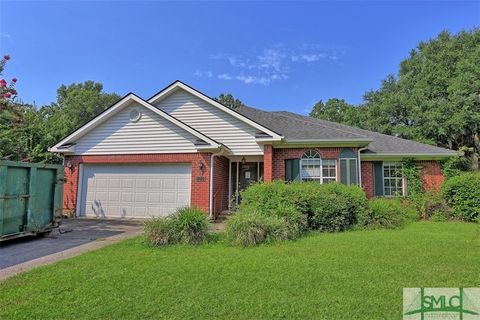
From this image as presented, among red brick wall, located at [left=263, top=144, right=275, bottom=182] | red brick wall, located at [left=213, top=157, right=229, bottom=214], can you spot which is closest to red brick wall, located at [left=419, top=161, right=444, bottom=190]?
red brick wall, located at [left=263, top=144, right=275, bottom=182]

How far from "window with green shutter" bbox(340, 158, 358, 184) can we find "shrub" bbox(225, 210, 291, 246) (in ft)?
19.2

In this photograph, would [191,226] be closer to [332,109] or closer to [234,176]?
[234,176]

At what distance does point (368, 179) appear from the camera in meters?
13.9

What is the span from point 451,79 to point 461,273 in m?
24.9

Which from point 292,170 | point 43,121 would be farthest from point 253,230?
point 43,121

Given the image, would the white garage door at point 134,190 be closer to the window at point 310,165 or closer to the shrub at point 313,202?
the shrub at point 313,202

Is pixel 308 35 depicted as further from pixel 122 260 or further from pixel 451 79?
pixel 451 79

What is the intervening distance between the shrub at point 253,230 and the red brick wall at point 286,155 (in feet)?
18.1

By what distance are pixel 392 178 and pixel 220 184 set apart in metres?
8.13

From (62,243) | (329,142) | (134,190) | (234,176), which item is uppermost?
(329,142)

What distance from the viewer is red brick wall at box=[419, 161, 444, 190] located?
13797mm

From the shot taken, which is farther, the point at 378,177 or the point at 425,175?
the point at 378,177

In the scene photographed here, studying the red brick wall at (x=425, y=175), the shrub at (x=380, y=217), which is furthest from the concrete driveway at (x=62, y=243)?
the red brick wall at (x=425, y=175)

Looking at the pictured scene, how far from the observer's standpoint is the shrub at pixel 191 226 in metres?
7.41
